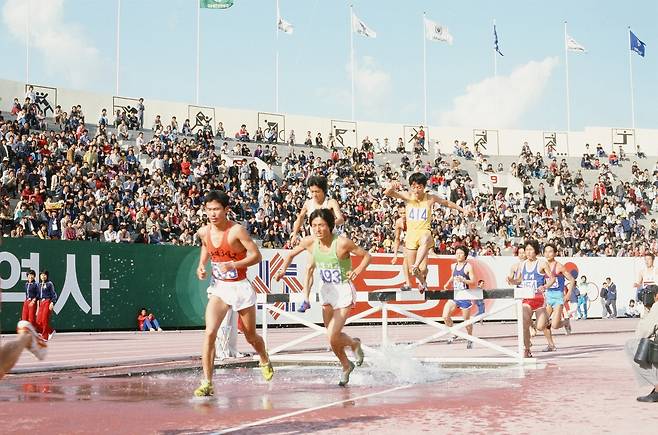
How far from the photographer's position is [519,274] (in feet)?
55.5

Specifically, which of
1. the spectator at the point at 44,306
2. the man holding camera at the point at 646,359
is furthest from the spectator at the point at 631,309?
the man holding camera at the point at 646,359

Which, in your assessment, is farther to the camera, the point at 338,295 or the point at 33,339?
the point at 338,295

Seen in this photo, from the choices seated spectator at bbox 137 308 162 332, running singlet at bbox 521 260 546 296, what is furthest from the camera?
seated spectator at bbox 137 308 162 332

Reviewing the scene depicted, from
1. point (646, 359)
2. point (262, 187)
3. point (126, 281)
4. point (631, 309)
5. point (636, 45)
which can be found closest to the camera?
point (646, 359)

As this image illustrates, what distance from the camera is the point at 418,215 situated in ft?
48.1

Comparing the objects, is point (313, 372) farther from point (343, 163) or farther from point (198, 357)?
point (343, 163)

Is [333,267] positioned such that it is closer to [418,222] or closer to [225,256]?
[225,256]

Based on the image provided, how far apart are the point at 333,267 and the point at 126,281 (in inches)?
650

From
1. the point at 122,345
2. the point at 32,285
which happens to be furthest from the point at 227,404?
the point at 32,285

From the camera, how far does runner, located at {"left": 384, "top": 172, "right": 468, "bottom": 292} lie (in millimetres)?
14453

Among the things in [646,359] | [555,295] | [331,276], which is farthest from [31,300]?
[646,359]

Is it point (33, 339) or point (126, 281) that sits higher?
point (126, 281)

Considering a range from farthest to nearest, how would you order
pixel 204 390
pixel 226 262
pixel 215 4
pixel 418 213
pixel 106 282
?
pixel 215 4
pixel 106 282
pixel 418 213
pixel 226 262
pixel 204 390

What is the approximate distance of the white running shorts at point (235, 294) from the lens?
32.4ft
